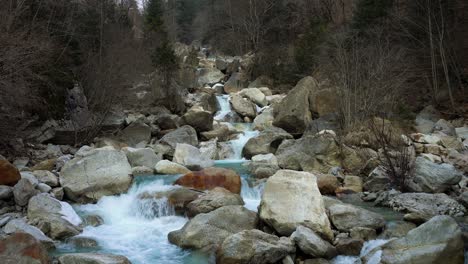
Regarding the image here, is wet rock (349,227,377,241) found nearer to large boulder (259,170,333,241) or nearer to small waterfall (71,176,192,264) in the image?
large boulder (259,170,333,241)

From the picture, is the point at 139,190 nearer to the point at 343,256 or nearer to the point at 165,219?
the point at 165,219

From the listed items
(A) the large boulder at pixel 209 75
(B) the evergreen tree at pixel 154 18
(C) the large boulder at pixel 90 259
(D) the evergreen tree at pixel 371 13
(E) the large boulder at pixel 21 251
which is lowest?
(C) the large boulder at pixel 90 259

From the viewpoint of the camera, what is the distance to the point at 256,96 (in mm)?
23766

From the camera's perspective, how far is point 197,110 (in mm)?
18266

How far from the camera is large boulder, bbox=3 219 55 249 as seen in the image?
25.5 feet

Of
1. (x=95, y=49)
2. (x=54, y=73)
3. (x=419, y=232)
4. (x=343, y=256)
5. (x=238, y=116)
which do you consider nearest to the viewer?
(x=419, y=232)

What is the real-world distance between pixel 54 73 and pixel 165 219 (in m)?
8.63

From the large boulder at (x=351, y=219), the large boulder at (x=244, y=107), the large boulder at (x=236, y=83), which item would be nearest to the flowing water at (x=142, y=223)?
the large boulder at (x=351, y=219)

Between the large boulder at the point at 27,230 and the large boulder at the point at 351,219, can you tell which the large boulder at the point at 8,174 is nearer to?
the large boulder at the point at 27,230

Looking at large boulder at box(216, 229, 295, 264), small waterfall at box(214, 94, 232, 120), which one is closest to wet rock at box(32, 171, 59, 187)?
large boulder at box(216, 229, 295, 264)

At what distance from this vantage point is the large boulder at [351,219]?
317 inches

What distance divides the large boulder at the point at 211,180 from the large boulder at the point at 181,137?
4852 mm

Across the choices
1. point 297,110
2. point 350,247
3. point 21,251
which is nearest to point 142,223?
point 21,251

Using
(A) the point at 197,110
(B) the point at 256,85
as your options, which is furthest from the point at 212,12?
(A) the point at 197,110
